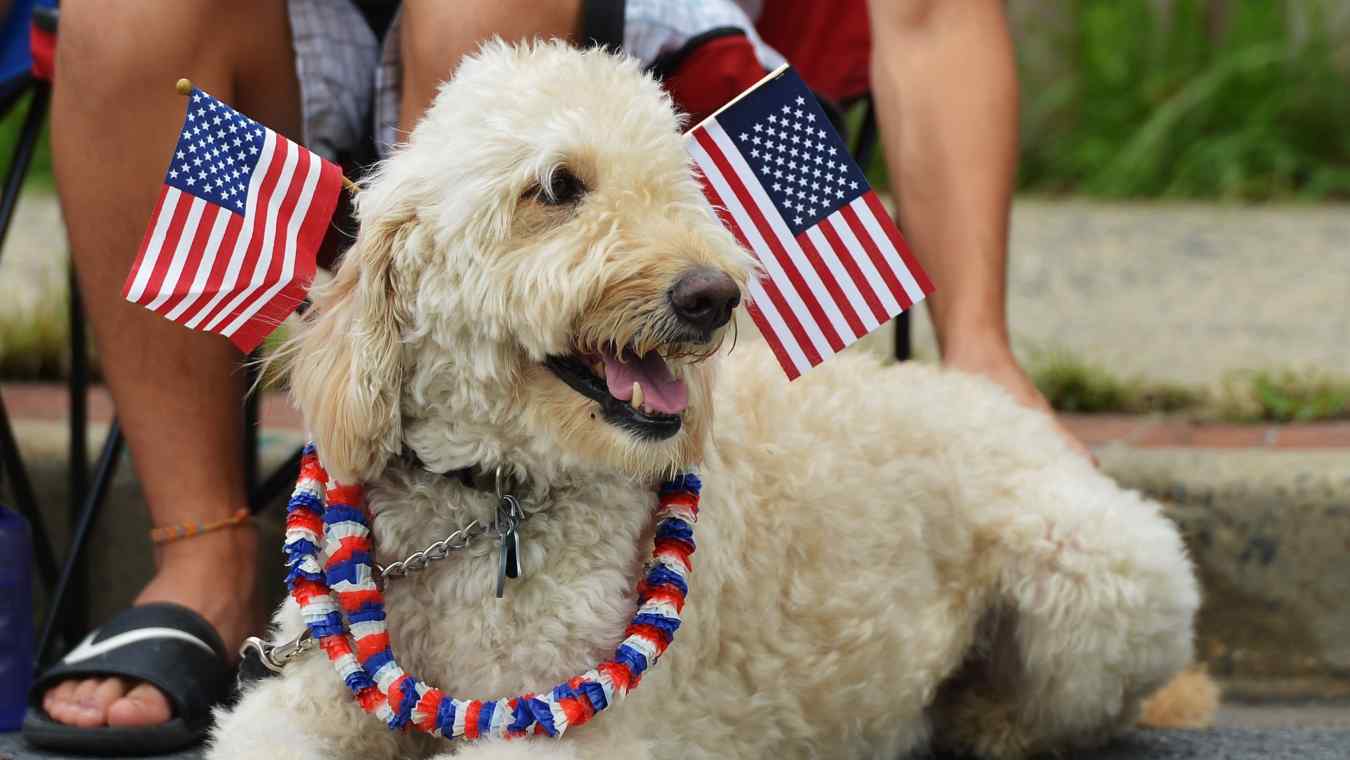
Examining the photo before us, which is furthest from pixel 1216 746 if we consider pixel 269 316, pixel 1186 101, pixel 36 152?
pixel 36 152

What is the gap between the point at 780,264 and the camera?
2.60m

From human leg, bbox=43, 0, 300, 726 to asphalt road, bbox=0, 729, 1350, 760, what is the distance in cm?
15

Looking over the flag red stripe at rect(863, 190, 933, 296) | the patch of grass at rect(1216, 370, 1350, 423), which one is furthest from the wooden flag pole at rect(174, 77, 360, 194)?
the patch of grass at rect(1216, 370, 1350, 423)

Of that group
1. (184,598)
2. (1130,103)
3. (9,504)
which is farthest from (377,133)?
(1130,103)

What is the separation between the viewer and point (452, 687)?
238 cm

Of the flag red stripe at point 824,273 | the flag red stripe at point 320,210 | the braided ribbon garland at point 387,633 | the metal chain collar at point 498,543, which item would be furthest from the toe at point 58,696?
the flag red stripe at point 824,273

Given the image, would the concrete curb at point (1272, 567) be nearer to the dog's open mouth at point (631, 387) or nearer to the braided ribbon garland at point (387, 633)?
the braided ribbon garland at point (387, 633)

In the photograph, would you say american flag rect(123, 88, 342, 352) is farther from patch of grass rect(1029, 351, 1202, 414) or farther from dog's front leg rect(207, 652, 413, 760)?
patch of grass rect(1029, 351, 1202, 414)

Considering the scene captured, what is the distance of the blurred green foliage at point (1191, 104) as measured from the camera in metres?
7.59

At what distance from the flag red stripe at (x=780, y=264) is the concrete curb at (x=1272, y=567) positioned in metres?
1.43

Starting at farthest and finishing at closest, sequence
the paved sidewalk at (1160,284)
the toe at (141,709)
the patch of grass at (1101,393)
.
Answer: the paved sidewalk at (1160,284) → the patch of grass at (1101,393) → the toe at (141,709)

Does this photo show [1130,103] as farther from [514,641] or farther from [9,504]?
[514,641]

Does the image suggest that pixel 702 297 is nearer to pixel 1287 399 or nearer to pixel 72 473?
pixel 72 473

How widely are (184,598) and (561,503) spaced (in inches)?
40.8
